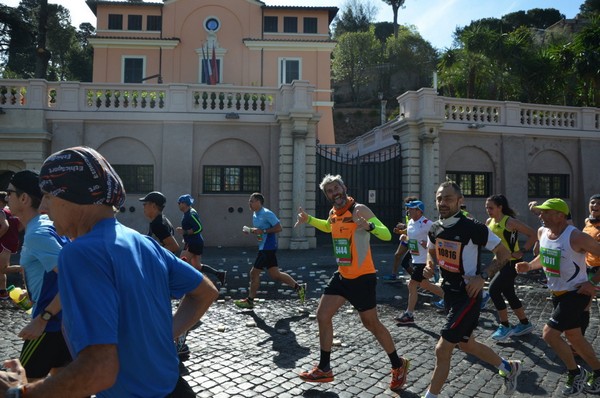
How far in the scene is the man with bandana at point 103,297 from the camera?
4.84 feet

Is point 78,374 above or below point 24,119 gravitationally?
below

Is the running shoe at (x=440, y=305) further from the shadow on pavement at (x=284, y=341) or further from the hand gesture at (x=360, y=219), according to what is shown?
the hand gesture at (x=360, y=219)

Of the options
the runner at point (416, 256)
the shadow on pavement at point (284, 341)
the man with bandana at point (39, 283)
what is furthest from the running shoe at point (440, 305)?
the man with bandana at point (39, 283)

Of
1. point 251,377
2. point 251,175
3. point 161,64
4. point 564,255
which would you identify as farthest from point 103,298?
point 161,64

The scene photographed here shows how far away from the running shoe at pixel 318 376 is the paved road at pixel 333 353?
77 millimetres

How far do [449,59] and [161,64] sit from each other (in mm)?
18130

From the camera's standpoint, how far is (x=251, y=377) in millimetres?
4859

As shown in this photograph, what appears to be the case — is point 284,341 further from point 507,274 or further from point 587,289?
point 587,289

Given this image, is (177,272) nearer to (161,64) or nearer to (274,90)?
(274,90)

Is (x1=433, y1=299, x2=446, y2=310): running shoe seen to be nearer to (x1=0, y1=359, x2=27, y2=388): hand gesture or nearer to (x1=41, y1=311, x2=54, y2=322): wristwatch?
(x1=41, y1=311, x2=54, y2=322): wristwatch

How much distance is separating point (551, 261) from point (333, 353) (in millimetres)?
2696

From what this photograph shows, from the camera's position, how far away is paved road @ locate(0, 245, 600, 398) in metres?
4.61

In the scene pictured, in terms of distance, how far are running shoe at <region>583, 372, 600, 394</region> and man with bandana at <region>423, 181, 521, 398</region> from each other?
806 mm

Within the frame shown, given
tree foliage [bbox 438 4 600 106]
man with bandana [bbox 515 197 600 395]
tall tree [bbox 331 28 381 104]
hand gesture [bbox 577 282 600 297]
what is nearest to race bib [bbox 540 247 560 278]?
man with bandana [bbox 515 197 600 395]
